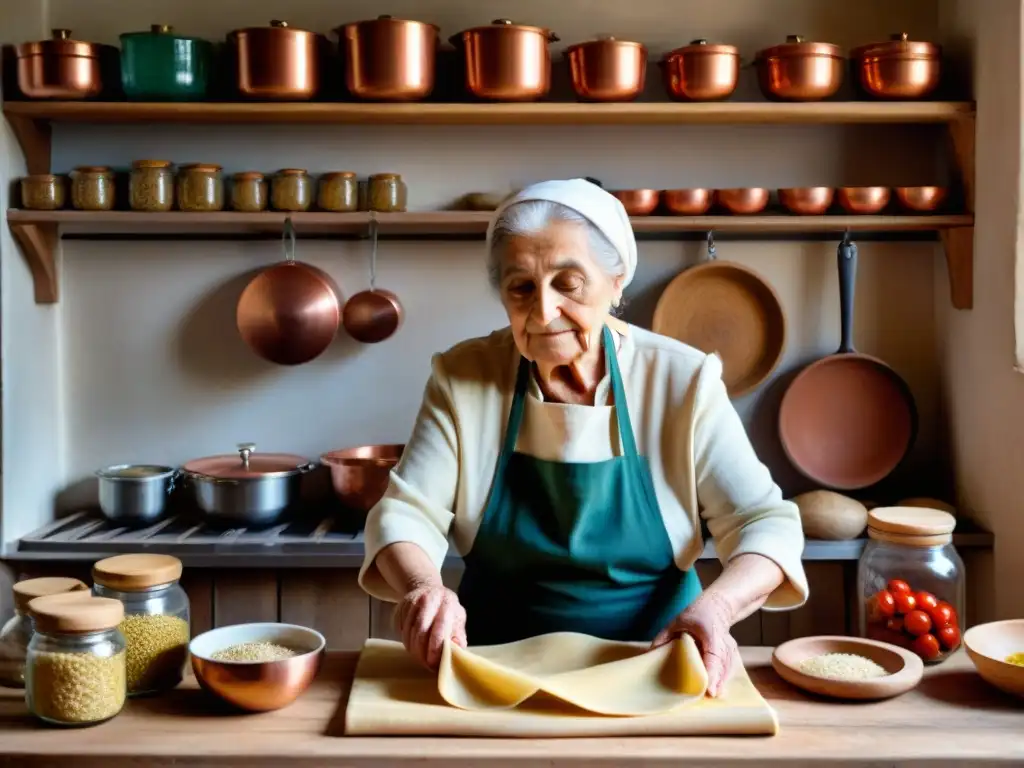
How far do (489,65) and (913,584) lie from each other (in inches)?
66.1

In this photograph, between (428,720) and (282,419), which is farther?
(282,419)

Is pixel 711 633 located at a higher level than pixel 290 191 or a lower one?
lower

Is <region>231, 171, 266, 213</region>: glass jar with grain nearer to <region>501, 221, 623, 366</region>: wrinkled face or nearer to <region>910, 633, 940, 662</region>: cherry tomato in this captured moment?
<region>501, 221, 623, 366</region>: wrinkled face

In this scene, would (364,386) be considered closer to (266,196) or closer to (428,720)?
(266,196)

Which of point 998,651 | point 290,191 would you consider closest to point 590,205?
point 998,651

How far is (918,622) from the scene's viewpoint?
1.66 meters

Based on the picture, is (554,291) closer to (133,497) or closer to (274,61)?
(274,61)

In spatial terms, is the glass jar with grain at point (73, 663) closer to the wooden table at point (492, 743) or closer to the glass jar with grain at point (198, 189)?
the wooden table at point (492, 743)

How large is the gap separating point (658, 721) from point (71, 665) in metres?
0.73

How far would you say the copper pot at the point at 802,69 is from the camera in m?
2.82

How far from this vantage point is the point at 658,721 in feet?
4.52

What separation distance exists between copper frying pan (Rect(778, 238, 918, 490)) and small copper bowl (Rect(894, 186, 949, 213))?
431 millimetres

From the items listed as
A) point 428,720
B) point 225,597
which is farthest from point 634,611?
point 225,597

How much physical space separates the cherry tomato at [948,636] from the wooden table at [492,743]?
183 millimetres
